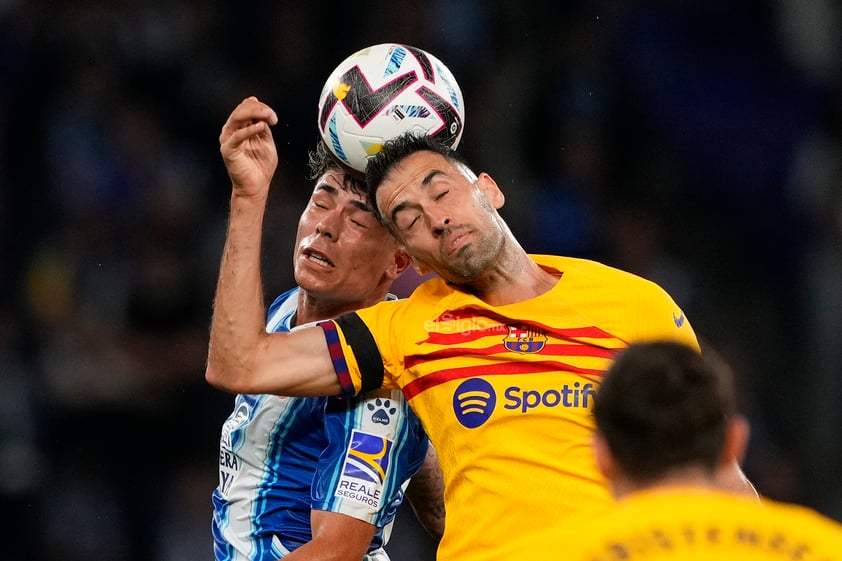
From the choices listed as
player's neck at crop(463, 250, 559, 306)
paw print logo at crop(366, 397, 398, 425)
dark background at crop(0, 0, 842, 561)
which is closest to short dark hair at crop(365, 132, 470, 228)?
player's neck at crop(463, 250, 559, 306)

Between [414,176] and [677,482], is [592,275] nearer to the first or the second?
[414,176]

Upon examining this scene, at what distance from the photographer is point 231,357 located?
4062mm

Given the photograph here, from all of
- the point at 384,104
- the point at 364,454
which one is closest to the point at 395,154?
the point at 384,104

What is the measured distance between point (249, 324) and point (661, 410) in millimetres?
1891

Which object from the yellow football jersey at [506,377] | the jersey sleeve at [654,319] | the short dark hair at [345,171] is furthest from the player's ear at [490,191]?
the jersey sleeve at [654,319]

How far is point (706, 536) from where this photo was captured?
2.15 metres

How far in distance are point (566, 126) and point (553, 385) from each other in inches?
232

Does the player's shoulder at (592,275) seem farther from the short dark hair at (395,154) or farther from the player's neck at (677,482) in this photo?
the player's neck at (677,482)

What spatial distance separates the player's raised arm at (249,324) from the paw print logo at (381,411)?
0.23 metres

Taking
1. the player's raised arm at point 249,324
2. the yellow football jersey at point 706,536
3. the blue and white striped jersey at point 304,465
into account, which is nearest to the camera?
the yellow football jersey at point 706,536

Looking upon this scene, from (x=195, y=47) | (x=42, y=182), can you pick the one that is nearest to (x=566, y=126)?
(x=195, y=47)

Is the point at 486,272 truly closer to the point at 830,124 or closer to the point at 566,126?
the point at 566,126

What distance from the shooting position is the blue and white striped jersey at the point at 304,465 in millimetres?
4328

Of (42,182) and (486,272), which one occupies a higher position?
(486,272)
